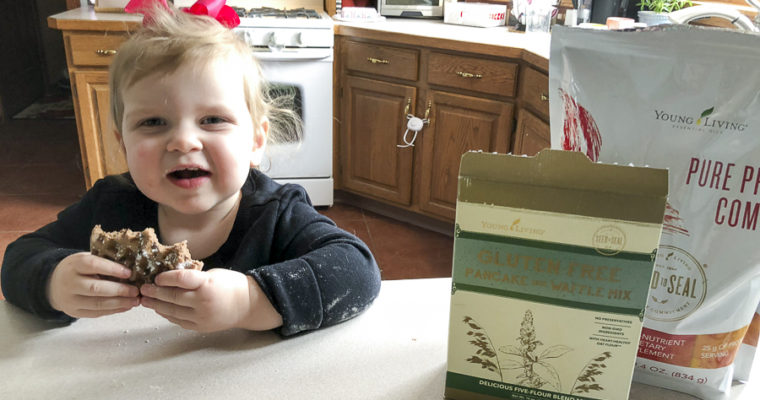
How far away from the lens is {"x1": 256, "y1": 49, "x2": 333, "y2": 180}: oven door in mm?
2746

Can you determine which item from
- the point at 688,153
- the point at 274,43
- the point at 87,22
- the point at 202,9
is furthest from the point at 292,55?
the point at 688,153

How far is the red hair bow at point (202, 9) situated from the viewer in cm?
88

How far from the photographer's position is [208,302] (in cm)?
60

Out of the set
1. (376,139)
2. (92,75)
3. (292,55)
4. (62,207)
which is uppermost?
(292,55)

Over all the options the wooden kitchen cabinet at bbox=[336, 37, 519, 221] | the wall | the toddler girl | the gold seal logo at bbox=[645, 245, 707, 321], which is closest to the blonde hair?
the toddler girl

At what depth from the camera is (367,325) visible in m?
0.67

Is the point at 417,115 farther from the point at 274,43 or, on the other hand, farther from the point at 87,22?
the point at 87,22

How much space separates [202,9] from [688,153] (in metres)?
0.71

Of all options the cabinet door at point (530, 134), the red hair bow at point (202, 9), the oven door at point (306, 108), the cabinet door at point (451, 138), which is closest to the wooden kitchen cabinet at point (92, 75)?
the oven door at point (306, 108)

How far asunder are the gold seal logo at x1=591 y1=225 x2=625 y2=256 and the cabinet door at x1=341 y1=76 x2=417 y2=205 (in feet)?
7.59

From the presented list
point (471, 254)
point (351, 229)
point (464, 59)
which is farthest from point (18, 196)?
point (471, 254)

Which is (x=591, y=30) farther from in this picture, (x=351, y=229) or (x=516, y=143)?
(x=351, y=229)

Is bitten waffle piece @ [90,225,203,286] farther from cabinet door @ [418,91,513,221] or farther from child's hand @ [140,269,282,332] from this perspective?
cabinet door @ [418,91,513,221]

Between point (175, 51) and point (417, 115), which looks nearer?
point (175, 51)
